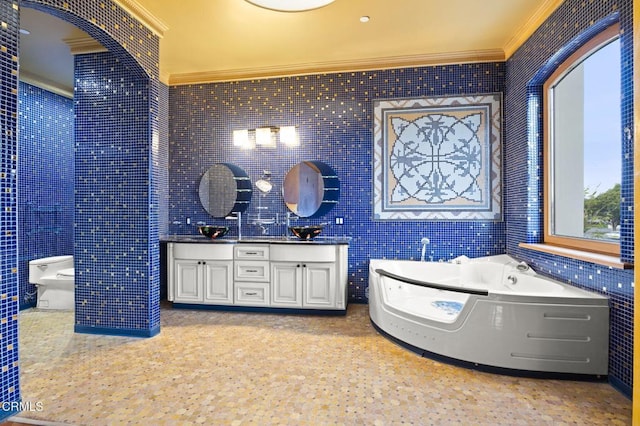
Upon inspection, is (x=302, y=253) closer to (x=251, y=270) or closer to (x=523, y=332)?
(x=251, y=270)

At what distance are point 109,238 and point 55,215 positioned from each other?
1956mm

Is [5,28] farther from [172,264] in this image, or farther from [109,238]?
[172,264]

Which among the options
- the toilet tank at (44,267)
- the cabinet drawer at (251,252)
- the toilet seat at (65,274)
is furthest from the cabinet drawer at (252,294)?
the toilet tank at (44,267)

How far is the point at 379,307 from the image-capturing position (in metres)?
3.16

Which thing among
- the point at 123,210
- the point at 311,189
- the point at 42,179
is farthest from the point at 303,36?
the point at 42,179

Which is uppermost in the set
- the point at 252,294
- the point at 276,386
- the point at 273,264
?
the point at 273,264

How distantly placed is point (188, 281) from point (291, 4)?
2960 mm

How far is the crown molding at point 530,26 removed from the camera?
287 cm

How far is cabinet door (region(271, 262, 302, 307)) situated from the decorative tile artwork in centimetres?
117

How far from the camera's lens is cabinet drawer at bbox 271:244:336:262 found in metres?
3.66

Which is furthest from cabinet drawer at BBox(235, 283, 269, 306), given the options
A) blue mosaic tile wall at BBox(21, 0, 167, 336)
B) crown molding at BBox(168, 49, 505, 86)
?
crown molding at BBox(168, 49, 505, 86)

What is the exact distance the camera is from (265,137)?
4.23 meters

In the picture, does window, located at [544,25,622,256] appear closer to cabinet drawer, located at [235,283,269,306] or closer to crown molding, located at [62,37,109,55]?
cabinet drawer, located at [235,283,269,306]

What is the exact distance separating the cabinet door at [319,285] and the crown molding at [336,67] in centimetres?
230
